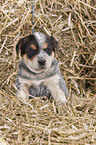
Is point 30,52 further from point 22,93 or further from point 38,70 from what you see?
point 22,93

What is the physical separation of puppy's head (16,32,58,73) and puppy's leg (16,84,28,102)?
0.35m

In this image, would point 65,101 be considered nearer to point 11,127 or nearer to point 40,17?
point 11,127

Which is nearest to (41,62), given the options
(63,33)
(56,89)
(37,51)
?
(37,51)

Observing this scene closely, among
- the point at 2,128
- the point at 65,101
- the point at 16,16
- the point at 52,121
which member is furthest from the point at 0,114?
the point at 16,16

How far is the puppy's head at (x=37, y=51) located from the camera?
364 centimetres

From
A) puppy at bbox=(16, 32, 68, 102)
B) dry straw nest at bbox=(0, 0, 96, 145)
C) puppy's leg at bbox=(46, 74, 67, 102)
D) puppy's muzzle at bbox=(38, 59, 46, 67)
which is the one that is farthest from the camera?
dry straw nest at bbox=(0, 0, 96, 145)

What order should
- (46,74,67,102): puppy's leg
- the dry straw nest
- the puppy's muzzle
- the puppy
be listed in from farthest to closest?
the dry straw nest, (46,74,67,102): puppy's leg, the puppy, the puppy's muzzle

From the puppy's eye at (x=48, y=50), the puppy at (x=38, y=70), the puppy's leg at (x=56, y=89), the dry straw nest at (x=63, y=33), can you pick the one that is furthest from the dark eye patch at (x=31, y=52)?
the dry straw nest at (x=63, y=33)

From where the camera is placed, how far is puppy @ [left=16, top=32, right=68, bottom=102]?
3707mm

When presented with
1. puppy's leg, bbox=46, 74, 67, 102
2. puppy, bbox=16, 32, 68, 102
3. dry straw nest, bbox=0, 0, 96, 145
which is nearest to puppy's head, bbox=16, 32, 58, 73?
puppy, bbox=16, 32, 68, 102

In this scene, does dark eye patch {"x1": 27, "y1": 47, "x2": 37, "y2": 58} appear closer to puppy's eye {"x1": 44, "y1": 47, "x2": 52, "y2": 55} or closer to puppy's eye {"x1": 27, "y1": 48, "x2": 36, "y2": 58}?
puppy's eye {"x1": 27, "y1": 48, "x2": 36, "y2": 58}

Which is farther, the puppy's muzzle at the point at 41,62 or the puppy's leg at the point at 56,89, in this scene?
the puppy's leg at the point at 56,89

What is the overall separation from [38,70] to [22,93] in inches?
19.1

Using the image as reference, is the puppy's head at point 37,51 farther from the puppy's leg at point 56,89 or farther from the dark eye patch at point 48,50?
the puppy's leg at point 56,89
